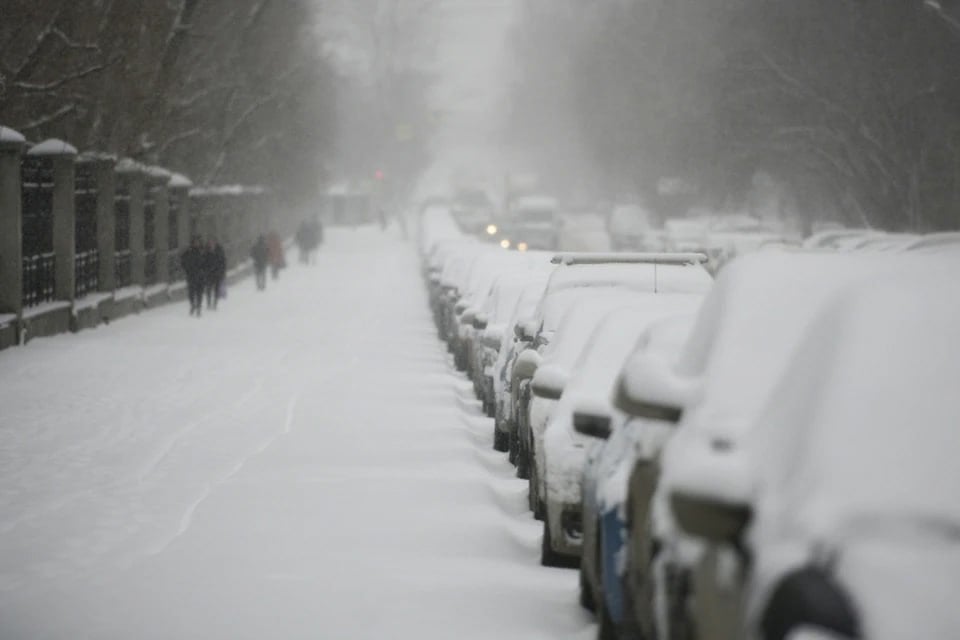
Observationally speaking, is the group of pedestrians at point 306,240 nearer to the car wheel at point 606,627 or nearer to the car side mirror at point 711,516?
the car wheel at point 606,627

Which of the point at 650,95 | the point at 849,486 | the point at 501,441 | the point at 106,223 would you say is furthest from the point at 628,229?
the point at 849,486

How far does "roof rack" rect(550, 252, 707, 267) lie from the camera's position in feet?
52.6

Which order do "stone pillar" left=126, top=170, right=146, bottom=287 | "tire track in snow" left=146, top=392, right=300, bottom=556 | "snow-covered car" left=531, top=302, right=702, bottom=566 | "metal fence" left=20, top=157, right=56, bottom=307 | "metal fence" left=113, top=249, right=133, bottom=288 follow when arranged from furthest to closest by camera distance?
"stone pillar" left=126, top=170, right=146, bottom=287 → "metal fence" left=113, top=249, right=133, bottom=288 → "metal fence" left=20, top=157, right=56, bottom=307 → "tire track in snow" left=146, top=392, right=300, bottom=556 → "snow-covered car" left=531, top=302, right=702, bottom=566

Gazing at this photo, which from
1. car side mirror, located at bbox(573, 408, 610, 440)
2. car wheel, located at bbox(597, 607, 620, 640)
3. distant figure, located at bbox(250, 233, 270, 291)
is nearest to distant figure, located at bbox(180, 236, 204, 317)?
distant figure, located at bbox(250, 233, 270, 291)

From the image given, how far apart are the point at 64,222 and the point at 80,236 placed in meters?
2.30

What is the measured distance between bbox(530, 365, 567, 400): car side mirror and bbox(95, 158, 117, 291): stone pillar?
23795 mm

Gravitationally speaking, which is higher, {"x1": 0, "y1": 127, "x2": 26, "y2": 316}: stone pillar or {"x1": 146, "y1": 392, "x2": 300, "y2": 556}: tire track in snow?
{"x1": 0, "y1": 127, "x2": 26, "y2": 316}: stone pillar

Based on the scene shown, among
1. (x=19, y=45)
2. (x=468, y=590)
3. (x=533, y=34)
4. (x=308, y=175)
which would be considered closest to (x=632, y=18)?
(x=308, y=175)

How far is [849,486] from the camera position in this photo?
14.7 ft

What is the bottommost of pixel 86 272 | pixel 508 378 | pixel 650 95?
pixel 86 272

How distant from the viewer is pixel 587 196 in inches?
4779

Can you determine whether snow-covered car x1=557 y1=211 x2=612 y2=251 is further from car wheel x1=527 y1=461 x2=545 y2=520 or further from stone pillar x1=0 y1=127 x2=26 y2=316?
car wheel x1=527 y1=461 x2=545 y2=520

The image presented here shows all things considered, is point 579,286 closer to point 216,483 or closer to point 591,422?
point 216,483

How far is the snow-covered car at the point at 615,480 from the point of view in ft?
22.5
